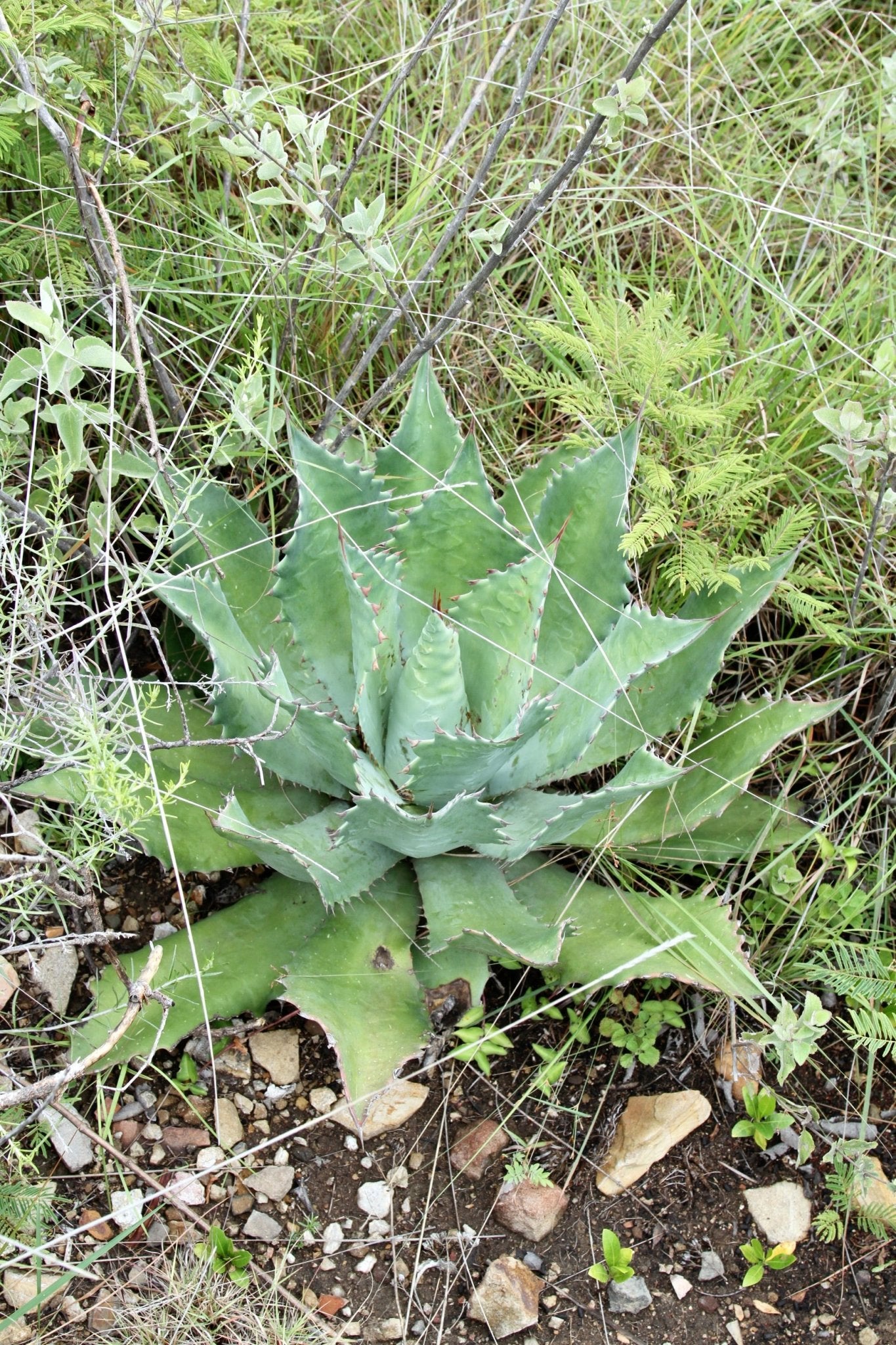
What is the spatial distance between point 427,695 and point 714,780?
558 mm

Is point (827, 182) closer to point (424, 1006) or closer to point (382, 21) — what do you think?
point (382, 21)

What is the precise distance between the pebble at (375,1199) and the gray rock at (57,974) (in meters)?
0.55

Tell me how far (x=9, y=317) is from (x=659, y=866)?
Result: 1.60 meters

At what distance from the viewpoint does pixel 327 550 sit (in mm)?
1753

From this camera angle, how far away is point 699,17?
8.68 ft

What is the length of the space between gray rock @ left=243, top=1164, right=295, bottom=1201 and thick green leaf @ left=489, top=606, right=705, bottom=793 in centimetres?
67

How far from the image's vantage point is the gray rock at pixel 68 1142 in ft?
5.31

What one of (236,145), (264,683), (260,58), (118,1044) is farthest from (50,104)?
(118,1044)

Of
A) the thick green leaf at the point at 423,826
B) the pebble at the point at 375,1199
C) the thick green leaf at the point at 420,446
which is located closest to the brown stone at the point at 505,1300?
the pebble at the point at 375,1199

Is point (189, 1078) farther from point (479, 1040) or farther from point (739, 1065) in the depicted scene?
point (739, 1065)

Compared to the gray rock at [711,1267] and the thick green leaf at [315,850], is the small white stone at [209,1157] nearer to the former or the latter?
the thick green leaf at [315,850]

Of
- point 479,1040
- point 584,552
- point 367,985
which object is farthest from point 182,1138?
point 584,552

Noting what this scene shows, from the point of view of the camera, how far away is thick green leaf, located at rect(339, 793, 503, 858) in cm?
152

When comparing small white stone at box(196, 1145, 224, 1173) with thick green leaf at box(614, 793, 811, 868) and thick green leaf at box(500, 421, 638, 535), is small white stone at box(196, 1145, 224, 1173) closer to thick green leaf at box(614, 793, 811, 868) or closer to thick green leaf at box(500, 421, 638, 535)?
thick green leaf at box(614, 793, 811, 868)
